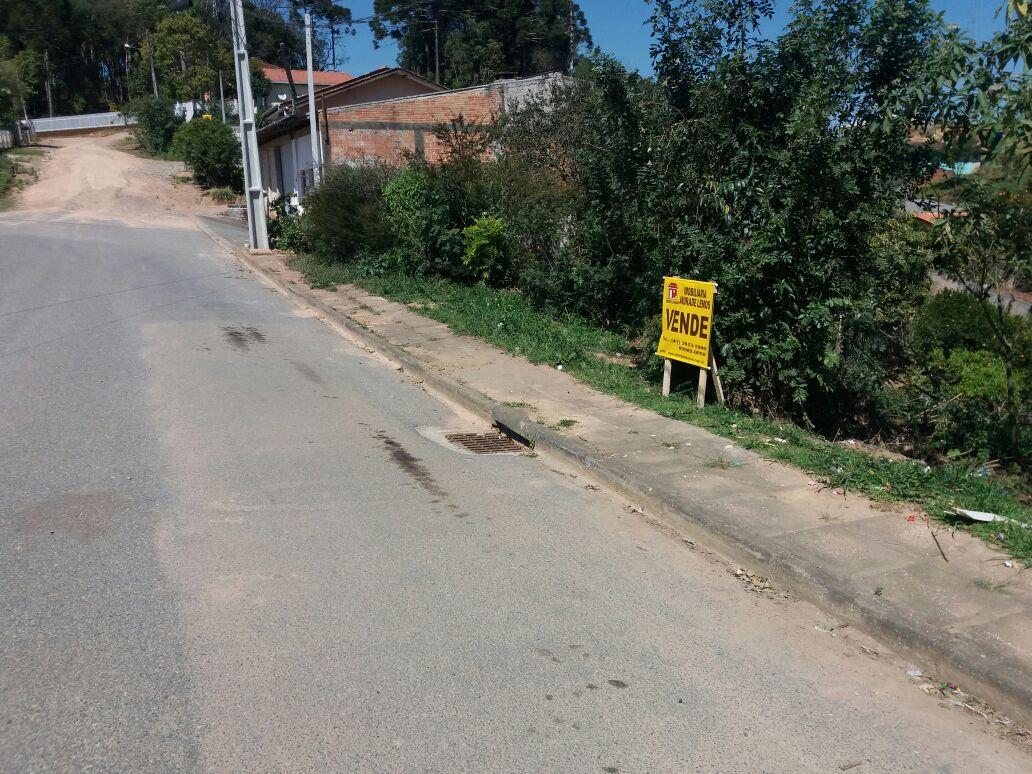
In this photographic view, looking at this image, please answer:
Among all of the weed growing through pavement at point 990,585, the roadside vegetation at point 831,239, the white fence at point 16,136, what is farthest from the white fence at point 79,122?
the weed growing through pavement at point 990,585

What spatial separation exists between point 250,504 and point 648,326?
5118mm

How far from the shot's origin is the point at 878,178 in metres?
7.77

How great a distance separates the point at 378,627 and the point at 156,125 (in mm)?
61981

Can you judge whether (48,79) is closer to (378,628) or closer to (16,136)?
(16,136)

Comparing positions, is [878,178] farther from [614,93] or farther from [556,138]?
[556,138]

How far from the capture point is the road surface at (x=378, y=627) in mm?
3312

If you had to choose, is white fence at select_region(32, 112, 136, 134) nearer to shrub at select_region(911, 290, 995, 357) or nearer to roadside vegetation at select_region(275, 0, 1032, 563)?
roadside vegetation at select_region(275, 0, 1032, 563)

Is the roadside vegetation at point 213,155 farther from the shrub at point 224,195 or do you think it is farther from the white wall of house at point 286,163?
the white wall of house at point 286,163

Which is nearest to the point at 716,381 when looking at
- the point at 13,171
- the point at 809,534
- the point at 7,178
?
the point at 809,534

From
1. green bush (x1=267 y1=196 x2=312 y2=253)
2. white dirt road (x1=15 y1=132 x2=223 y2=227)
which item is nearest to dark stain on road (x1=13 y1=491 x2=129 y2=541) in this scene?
green bush (x1=267 y1=196 x2=312 y2=253)

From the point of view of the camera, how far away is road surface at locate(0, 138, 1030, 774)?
3.31m

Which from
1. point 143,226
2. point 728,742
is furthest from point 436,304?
point 143,226

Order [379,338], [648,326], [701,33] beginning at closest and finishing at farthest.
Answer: [701,33] < [648,326] < [379,338]

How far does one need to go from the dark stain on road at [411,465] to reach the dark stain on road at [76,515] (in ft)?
6.85
